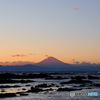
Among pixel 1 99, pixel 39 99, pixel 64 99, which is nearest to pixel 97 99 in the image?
pixel 64 99

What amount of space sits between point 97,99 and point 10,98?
14823 mm

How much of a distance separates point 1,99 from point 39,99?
640 cm

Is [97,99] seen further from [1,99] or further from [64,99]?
[1,99]

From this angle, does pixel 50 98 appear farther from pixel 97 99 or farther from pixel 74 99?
pixel 97 99

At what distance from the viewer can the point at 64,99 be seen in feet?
134

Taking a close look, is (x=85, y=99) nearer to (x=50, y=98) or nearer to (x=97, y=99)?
(x=97, y=99)

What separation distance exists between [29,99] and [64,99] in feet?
19.3

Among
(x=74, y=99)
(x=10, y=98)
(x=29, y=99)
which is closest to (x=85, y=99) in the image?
(x=74, y=99)

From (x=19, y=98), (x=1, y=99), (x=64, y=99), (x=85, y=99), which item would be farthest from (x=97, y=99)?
(x=1, y=99)

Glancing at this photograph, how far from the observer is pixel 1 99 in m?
41.0

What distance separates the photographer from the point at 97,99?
40812 mm

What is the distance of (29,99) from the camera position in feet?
134

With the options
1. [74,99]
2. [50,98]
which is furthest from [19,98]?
[74,99]

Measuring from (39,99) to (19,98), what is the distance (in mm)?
3583
